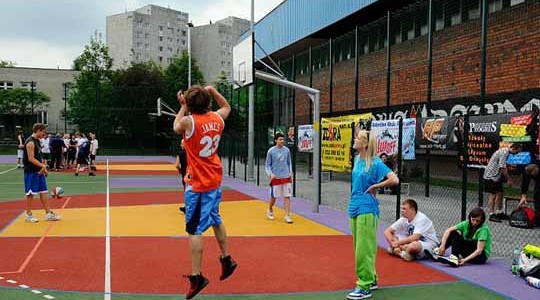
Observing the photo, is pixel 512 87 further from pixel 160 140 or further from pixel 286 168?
pixel 160 140

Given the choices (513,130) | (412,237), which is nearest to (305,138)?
(513,130)

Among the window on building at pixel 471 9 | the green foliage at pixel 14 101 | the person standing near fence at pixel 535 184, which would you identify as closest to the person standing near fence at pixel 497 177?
the person standing near fence at pixel 535 184

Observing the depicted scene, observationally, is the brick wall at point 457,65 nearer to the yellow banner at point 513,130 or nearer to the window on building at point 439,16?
the window on building at point 439,16

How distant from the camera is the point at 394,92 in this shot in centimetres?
2230

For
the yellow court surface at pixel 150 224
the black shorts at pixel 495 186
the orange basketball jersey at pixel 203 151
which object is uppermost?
the orange basketball jersey at pixel 203 151

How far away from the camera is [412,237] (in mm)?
8219

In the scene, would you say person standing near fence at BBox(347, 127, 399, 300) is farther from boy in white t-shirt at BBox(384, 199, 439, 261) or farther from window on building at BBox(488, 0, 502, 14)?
window on building at BBox(488, 0, 502, 14)

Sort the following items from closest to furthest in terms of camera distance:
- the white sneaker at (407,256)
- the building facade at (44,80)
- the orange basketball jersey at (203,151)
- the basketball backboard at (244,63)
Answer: the orange basketball jersey at (203,151)
the white sneaker at (407,256)
the basketball backboard at (244,63)
the building facade at (44,80)

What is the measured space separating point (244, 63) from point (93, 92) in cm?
3743

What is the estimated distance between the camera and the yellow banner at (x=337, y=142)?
48.0 feet

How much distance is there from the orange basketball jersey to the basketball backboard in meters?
11.5

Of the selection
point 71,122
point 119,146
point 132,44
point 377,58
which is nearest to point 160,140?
point 119,146

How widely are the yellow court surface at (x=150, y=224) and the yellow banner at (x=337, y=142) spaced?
2.32 metres

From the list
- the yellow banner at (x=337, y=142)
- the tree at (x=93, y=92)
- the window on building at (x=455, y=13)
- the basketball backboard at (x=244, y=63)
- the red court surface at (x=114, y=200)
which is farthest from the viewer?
the tree at (x=93, y=92)
